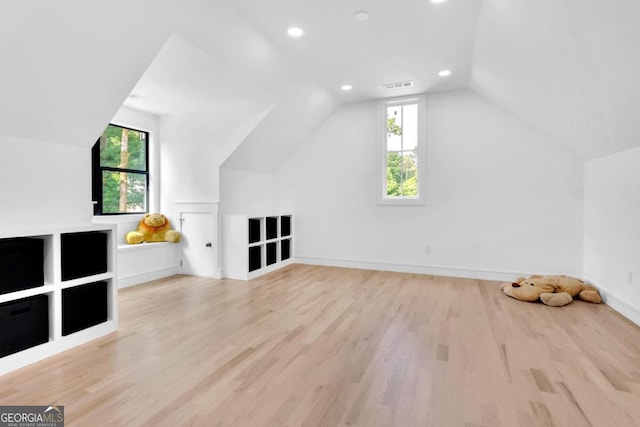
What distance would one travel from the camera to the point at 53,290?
2.25 metres

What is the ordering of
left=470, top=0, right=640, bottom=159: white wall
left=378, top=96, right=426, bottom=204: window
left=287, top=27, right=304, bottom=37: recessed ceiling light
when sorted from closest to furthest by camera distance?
left=470, top=0, right=640, bottom=159: white wall
left=287, top=27, right=304, bottom=37: recessed ceiling light
left=378, top=96, right=426, bottom=204: window

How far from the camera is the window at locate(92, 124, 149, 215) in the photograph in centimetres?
430

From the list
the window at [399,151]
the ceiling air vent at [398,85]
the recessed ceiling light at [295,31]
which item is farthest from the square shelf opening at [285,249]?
the recessed ceiling light at [295,31]

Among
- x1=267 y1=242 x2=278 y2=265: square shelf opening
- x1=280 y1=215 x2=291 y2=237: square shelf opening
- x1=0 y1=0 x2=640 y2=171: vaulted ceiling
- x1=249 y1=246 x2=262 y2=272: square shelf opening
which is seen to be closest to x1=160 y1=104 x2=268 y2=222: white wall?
x1=0 y1=0 x2=640 y2=171: vaulted ceiling

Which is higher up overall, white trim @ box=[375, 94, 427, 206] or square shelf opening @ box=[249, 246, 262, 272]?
white trim @ box=[375, 94, 427, 206]

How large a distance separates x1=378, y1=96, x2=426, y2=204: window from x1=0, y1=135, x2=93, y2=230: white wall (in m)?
3.69

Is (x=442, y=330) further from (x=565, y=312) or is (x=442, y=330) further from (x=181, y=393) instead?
(x=181, y=393)

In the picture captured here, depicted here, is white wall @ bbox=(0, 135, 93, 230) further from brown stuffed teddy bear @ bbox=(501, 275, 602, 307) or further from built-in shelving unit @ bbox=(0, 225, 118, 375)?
brown stuffed teddy bear @ bbox=(501, 275, 602, 307)

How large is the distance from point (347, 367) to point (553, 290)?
2.81 metres

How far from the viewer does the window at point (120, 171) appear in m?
4.30

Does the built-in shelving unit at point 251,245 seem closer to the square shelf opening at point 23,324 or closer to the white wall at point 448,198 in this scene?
the white wall at point 448,198

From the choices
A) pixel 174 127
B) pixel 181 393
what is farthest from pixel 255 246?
pixel 181 393

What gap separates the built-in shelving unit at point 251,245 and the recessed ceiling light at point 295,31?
228 centimetres

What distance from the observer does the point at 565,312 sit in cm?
319
